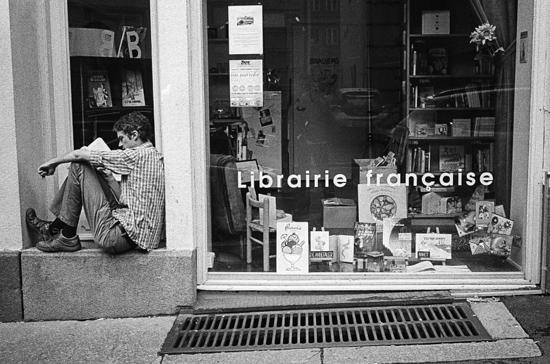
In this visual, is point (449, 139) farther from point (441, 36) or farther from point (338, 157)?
point (338, 157)

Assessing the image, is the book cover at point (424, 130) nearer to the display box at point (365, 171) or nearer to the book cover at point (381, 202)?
the display box at point (365, 171)

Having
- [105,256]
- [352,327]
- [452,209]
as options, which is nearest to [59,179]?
[105,256]

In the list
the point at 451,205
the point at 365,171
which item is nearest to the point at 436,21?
the point at 365,171

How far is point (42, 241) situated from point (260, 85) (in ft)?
7.09

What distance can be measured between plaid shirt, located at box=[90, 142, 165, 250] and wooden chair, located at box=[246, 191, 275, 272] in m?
0.82

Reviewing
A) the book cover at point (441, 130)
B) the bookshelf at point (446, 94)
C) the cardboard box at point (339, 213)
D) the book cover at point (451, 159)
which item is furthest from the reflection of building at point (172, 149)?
the book cover at point (441, 130)

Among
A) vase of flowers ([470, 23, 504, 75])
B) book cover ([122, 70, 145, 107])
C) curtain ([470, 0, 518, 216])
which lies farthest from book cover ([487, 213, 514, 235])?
book cover ([122, 70, 145, 107])

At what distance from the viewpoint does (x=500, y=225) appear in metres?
6.15

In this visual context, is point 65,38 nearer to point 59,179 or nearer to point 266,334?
point 59,179

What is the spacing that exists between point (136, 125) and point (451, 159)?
274 centimetres

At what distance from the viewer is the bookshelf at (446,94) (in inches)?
250

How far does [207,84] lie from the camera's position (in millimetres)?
5902

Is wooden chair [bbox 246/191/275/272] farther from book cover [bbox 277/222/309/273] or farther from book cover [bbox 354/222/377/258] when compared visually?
book cover [bbox 354/222/377/258]

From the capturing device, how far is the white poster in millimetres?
5957
